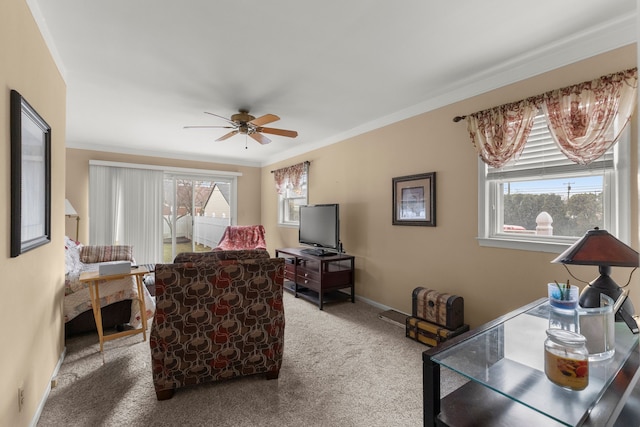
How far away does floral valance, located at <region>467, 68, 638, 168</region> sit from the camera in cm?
195

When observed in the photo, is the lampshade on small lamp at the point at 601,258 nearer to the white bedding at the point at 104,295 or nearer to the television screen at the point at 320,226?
the television screen at the point at 320,226

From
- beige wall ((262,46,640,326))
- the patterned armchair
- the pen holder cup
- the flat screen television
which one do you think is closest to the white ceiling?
beige wall ((262,46,640,326))

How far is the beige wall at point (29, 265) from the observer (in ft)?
4.31

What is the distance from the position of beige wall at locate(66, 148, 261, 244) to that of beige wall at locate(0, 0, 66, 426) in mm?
3185

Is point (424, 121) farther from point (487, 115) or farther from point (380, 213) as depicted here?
point (380, 213)

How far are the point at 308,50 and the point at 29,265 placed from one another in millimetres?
2265

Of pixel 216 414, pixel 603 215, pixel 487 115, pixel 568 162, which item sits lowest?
pixel 216 414

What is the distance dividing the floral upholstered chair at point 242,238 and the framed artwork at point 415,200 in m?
3.03

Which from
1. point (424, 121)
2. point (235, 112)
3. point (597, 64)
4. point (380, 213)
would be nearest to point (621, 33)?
point (597, 64)

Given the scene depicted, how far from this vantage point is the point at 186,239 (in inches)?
244

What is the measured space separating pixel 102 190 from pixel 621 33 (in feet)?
22.1

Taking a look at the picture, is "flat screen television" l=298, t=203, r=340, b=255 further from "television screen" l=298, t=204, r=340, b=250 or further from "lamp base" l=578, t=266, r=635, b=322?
"lamp base" l=578, t=266, r=635, b=322

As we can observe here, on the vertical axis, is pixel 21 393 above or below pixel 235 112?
below

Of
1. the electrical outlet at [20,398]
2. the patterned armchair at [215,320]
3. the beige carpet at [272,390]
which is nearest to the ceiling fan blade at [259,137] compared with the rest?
the patterned armchair at [215,320]
